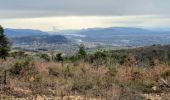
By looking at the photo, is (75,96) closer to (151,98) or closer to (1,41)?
(151,98)

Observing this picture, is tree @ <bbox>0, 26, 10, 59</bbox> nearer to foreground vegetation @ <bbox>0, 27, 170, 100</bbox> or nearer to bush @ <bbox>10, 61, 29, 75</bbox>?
foreground vegetation @ <bbox>0, 27, 170, 100</bbox>

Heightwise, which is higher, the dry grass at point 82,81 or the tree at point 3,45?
the dry grass at point 82,81

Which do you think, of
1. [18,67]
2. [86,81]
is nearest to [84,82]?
[86,81]

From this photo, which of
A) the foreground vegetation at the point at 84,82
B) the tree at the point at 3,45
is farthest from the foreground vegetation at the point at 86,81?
the tree at the point at 3,45

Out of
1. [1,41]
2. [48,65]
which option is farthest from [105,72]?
[1,41]

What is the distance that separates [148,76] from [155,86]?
3.74 feet

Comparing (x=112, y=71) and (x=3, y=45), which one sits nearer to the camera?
(x=112, y=71)

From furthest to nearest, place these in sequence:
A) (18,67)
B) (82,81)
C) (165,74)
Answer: (18,67)
(165,74)
(82,81)

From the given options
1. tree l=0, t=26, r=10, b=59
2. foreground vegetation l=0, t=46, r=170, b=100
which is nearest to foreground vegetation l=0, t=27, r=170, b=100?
foreground vegetation l=0, t=46, r=170, b=100

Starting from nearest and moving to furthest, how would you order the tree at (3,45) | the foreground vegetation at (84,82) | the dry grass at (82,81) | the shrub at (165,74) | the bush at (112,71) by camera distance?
1. the foreground vegetation at (84,82)
2. the dry grass at (82,81)
3. the shrub at (165,74)
4. the bush at (112,71)
5. the tree at (3,45)

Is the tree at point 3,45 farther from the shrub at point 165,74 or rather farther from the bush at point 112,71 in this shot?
the shrub at point 165,74

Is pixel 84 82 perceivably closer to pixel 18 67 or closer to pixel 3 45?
pixel 18 67

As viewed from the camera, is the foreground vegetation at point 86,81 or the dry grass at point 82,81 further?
the dry grass at point 82,81

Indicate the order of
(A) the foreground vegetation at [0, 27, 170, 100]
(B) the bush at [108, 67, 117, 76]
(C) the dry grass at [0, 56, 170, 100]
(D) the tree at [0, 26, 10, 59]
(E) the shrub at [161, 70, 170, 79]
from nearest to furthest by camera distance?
(A) the foreground vegetation at [0, 27, 170, 100] < (C) the dry grass at [0, 56, 170, 100] < (E) the shrub at [161, 70, 170, 79] < (B) the bush at [108, 67, 117, 76] < (D) the tree at [0, 26, 10, 59]
